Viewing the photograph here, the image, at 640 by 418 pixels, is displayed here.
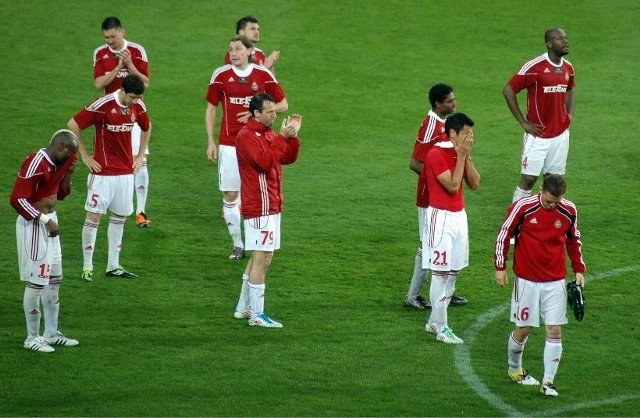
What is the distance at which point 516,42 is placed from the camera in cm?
2292

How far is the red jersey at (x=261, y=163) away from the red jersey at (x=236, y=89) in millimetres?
2284

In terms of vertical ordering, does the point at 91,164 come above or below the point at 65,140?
below

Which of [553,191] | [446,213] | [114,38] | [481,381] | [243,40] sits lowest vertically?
[481,381]

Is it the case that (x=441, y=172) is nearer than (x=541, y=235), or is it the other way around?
(x=541, y=235)

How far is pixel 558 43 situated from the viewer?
573 inches

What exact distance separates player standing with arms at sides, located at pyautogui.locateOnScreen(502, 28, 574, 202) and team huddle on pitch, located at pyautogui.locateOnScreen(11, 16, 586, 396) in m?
0.01

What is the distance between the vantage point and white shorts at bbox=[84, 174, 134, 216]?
43.2ft

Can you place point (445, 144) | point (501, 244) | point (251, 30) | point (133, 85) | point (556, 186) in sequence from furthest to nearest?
point (251, 30), point (133, 85), point (445, 144), point (501, 244), point (556, 186)

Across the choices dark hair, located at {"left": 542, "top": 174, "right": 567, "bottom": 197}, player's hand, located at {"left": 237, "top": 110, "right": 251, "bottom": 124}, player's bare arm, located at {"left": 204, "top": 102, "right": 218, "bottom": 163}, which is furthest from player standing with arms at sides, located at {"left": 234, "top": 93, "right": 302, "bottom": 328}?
dark hair, located at {"left": 542, "top": 174, "right": 567, "bottom": 197}

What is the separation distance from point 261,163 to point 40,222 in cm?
200

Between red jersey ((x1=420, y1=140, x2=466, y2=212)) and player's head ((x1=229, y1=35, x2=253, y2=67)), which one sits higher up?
player's head ((x1=229, y1=35, x2=253, y2=67))

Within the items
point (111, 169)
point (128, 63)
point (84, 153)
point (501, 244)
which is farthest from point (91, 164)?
point (501, 244)

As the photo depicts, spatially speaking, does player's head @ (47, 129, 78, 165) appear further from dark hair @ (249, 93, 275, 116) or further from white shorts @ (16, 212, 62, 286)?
dark hair @ (249, 93, 275, 116)

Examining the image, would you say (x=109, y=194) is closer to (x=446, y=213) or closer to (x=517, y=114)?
(x=446, y=213)
